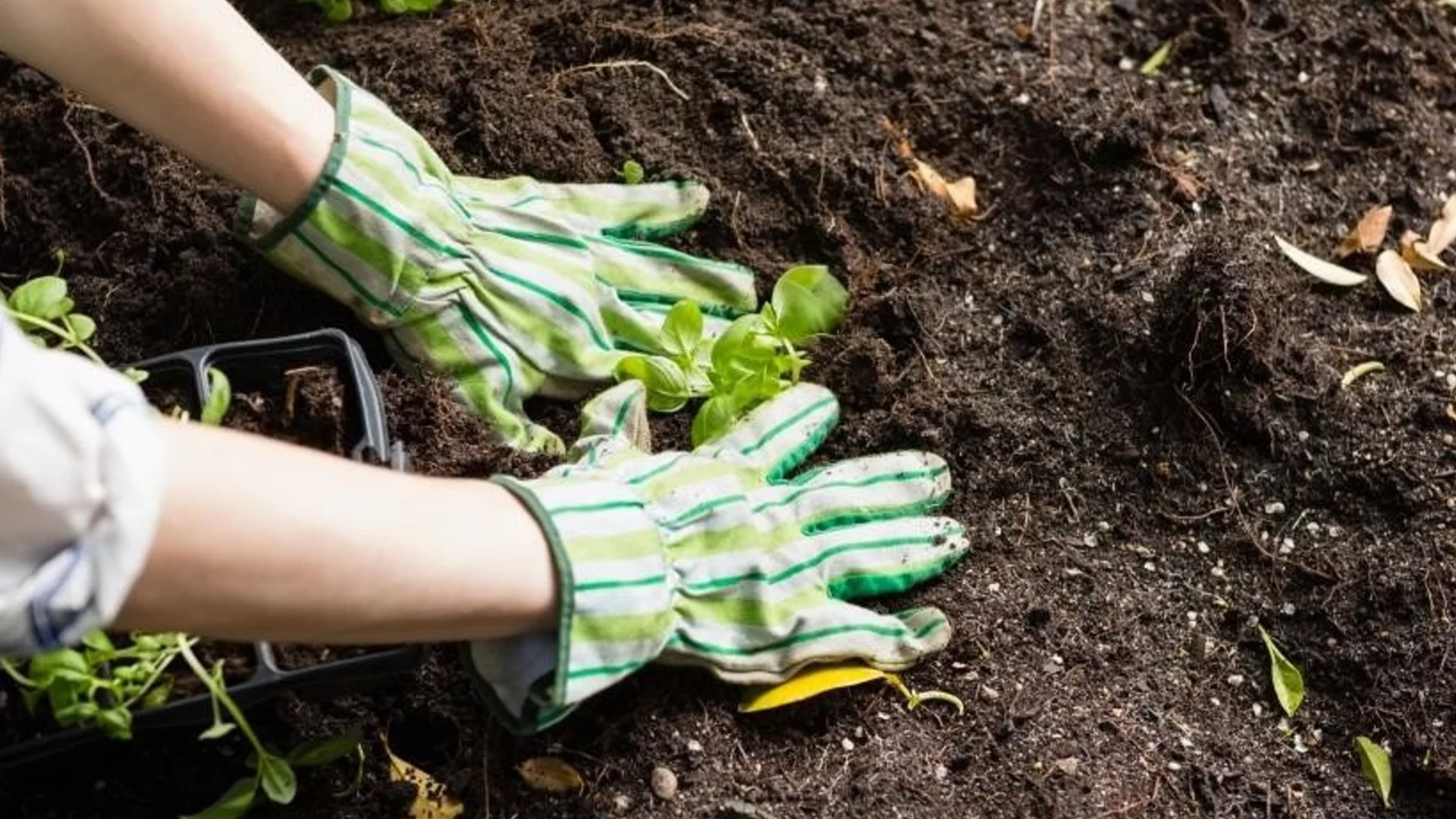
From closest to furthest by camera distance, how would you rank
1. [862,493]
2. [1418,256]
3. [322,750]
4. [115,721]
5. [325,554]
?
[325,554]
[115,721]
[322,750]
[862,493]
[1418,256]

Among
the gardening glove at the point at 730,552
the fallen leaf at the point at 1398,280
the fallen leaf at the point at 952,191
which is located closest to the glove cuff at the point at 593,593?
the gardening glove at the point at 730,552

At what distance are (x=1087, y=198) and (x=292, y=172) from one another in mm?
857

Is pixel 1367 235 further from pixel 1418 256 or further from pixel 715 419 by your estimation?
pixel 715 419

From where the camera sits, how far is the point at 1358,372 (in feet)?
5.19

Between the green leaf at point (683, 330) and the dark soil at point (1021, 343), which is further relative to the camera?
the green leaf at point (683, 330)

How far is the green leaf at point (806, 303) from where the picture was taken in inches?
61.8

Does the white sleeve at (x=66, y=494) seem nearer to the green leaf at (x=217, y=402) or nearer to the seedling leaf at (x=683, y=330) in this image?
the green leaf at (x=217, y=402)

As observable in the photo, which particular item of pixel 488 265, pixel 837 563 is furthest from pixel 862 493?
pixel 488 265

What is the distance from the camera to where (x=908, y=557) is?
1.43 meters

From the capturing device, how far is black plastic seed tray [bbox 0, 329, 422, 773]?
3.82 feet

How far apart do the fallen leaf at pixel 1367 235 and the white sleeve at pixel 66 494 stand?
1334 millimetres

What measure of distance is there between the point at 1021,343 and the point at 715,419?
1.14 ft

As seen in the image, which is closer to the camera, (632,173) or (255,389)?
(255,389)

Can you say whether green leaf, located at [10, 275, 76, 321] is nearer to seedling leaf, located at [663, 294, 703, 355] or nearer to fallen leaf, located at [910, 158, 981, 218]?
seedling leaf, located at [663, 294, 703, 355]
